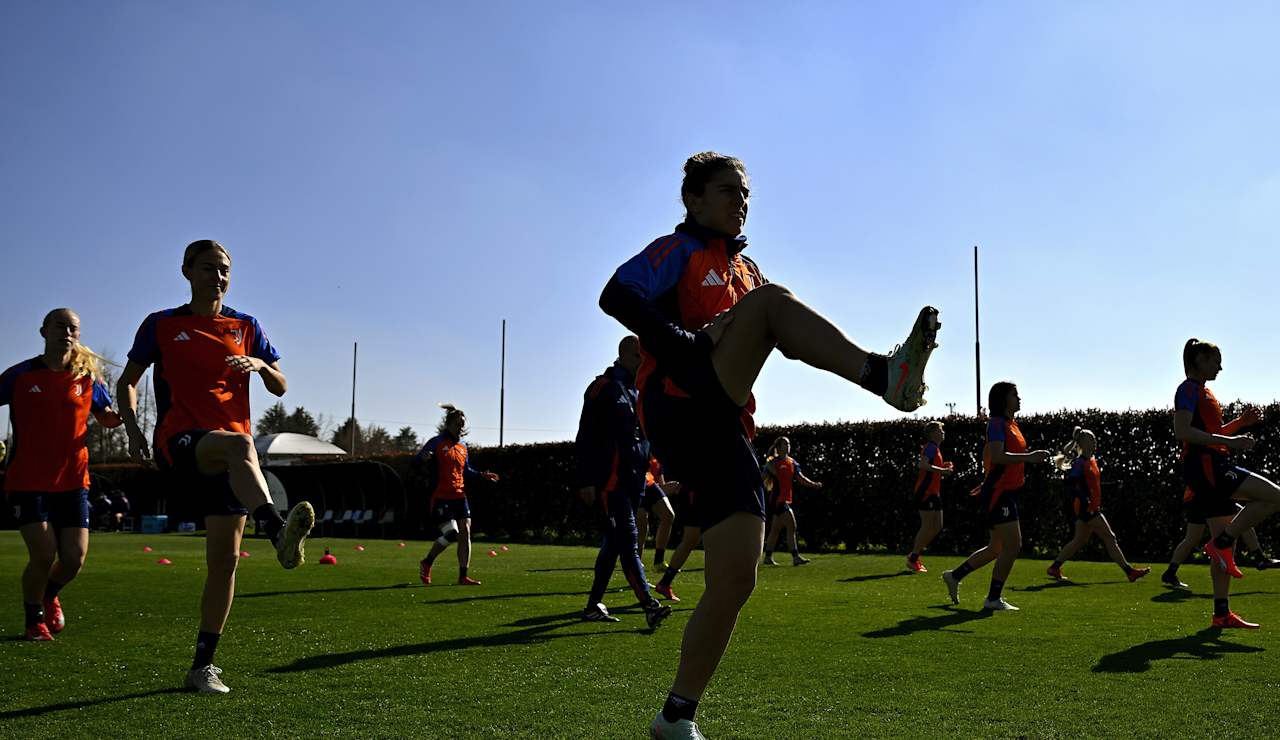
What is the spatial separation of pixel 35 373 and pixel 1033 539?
50.6ft

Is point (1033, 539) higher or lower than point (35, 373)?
lower

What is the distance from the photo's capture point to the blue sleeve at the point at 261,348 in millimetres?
5305

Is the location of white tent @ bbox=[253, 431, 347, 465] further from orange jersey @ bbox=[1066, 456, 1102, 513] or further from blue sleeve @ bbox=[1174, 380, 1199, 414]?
blue sleeve @ bbox=[1174, 380, 1199, 414]

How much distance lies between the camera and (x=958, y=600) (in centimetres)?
937

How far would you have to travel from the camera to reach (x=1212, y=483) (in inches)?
302

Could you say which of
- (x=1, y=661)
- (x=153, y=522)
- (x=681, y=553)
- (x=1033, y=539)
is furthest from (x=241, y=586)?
(x=153, y=522)

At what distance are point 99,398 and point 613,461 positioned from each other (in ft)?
11.3

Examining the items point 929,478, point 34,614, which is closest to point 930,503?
point 929,478

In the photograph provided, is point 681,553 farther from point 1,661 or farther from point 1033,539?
point 1033,539

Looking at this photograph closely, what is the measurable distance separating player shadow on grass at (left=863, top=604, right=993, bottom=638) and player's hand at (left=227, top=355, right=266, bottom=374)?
3.98 m

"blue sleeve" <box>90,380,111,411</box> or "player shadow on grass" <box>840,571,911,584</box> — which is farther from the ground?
"blue sleeve" <box>90,380,111,411</box>

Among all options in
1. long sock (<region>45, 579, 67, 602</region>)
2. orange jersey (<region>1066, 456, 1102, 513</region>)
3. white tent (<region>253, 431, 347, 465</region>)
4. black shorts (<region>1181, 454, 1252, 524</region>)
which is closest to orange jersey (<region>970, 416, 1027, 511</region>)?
black shorts (<region>1181, 454, 1252, 524</region>)

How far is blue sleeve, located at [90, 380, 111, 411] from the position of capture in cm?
692

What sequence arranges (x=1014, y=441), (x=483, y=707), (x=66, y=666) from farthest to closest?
1. (x=1014, y=441)
2. (x=66, y=666)
3. (x=483, y=707)
